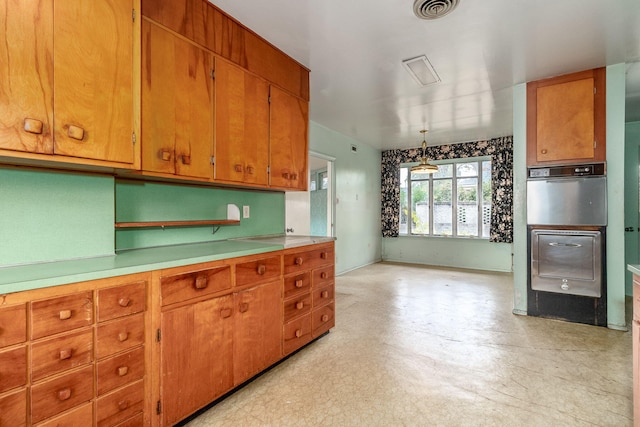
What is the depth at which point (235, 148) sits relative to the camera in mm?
2273

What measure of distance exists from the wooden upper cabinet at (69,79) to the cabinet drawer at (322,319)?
1837 mm

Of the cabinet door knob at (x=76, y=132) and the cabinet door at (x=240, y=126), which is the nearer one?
the cabinet door knob at (x=76, y=132)

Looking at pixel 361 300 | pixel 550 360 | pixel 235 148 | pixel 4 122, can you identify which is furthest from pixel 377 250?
pixel 4 122

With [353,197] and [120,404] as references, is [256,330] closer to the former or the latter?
[120,404]

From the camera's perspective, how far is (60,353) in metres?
1.19

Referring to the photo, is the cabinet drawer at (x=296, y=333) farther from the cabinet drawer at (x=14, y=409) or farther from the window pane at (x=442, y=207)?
the window pane at (x=442, y=207)

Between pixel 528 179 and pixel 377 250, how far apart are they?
158 inches

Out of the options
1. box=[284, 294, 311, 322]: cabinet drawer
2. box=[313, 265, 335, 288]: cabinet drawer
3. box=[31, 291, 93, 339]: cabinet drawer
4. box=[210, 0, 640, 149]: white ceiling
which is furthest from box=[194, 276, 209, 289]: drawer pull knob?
box=[210, 0, 640, 149]: white ceiling

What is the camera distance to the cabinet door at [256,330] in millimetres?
1927

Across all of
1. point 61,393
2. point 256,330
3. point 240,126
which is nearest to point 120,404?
point 61,393

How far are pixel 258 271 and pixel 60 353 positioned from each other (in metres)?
1.06

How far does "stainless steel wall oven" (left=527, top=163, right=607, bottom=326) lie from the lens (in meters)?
3.05

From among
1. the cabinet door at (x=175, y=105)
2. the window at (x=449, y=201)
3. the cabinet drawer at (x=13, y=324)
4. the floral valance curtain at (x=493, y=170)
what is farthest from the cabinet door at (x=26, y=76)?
the window at (x=449, y=201)

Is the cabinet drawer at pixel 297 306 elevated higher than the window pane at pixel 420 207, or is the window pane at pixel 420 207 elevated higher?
the window pane at pixel 420 207
